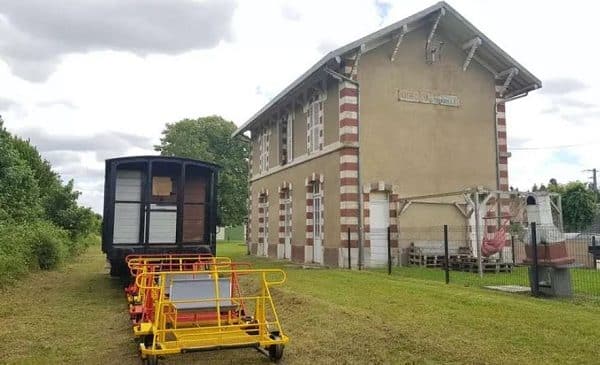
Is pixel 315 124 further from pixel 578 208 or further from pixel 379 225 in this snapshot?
pixel 578 208

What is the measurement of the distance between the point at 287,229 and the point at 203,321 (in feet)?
49.6

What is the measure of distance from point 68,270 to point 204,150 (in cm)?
2531

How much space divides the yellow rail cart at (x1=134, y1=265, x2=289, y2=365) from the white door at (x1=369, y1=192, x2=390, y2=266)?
32.1ft

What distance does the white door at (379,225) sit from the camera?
16.0 m

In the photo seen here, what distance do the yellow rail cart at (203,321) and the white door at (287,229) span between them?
14.0 metres

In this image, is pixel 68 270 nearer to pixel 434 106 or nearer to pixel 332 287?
pixel 332 287

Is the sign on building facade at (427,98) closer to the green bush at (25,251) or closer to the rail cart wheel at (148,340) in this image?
the green bush at (25,251)

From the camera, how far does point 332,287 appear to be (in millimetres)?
10680

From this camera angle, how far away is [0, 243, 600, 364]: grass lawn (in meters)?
5.76

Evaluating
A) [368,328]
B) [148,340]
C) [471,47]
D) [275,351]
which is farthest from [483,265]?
[148,340]

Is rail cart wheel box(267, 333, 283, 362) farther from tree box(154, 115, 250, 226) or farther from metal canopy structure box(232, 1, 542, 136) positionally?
tree box(154, 115, 250, 226)

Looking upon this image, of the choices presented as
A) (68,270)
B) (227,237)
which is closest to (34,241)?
(68,270)

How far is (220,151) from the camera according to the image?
42.9m

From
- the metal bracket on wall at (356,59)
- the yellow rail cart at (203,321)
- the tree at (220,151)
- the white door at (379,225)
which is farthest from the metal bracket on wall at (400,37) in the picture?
the tree at (220,151)
